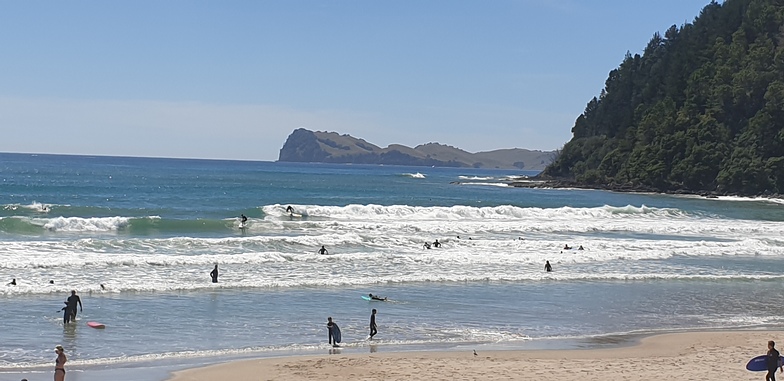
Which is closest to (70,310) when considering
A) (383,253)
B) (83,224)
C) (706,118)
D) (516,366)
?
(516,366)

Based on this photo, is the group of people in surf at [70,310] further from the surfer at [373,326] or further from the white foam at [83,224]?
the white foam at [83,224]

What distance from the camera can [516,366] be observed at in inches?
655

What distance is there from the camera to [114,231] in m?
42.1

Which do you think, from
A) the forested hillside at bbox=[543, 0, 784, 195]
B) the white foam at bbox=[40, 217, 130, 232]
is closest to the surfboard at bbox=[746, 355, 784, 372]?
the white foam at bbox=[40, 217, 130, 232]

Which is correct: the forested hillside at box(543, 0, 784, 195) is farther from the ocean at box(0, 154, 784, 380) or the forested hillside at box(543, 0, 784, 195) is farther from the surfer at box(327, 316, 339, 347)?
the surfer at box(327, 316, 339, 347)

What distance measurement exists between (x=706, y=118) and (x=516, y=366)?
8783 centimetres

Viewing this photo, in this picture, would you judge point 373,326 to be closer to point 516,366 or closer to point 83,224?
point 516,366

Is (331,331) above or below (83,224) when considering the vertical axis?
below

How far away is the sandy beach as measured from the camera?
15797mm

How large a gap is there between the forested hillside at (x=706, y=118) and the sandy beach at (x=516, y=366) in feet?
251

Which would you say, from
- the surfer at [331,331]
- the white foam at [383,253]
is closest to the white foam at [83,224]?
the white foam at [383,253]

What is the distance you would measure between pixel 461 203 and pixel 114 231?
3854cm

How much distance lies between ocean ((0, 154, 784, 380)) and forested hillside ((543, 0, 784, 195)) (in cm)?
4224

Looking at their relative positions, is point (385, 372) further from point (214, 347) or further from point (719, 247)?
point (719, 247)
